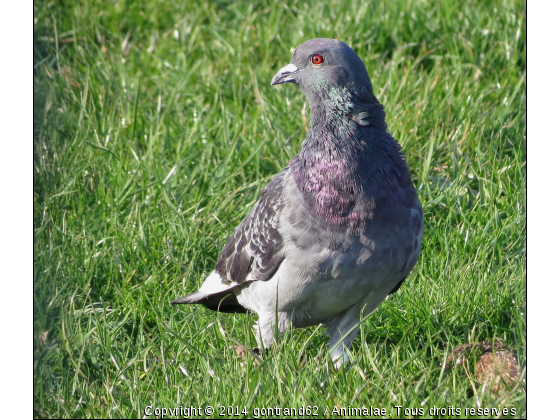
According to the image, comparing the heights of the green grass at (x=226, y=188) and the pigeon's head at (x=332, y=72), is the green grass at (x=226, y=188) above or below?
below

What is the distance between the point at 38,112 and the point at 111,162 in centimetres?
201

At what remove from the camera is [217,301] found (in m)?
4.27

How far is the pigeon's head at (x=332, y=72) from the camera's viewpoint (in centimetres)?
368

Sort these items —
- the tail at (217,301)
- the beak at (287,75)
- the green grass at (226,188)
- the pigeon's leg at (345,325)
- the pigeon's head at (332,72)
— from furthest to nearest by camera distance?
1. the tail at (217,301)
2. the beak at (287,75)
3. the pigeon's leg at (345,325)
4. the pigeon's head at (332,72)
5. the green grass at (226,188)

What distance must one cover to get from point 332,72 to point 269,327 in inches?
52.6

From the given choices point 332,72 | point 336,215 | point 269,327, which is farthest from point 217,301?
point 332,72

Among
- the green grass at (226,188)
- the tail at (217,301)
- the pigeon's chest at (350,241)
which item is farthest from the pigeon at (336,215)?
the tail at (217,301)

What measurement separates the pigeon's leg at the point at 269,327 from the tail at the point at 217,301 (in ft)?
1.17

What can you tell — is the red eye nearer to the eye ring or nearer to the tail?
the eye ring

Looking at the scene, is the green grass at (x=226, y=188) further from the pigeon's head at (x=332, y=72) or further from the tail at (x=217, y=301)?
the pigeon's head at (x=332, y=72)

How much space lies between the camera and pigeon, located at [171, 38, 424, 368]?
3588 mm

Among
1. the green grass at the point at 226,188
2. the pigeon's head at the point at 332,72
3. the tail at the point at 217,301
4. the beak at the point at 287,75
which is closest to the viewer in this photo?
the green grass at the point at 226,188

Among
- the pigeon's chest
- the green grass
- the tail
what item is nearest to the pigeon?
the pigeon's chest

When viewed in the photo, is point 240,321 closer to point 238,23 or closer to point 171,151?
point 171,151
